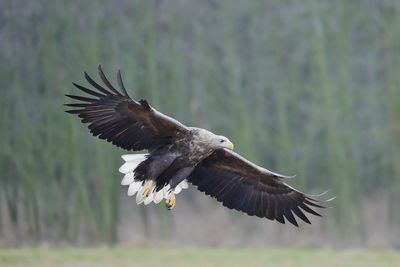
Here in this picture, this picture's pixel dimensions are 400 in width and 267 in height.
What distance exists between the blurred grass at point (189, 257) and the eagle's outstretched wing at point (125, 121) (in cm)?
301

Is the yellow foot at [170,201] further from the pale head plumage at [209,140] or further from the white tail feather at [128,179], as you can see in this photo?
the pale head plumage at [209,140]

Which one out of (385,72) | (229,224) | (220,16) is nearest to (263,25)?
(220,16)

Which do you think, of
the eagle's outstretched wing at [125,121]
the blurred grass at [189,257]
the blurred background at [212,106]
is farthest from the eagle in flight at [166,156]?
the blurred background at [212,106]

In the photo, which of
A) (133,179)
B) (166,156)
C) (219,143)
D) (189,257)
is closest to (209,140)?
(219,143)

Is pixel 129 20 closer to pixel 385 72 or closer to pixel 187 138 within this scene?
pixel 385 72

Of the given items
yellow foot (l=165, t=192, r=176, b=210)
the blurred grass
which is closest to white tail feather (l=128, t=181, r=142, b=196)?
yellow foot (l=165, t=192, r=176, b=210)

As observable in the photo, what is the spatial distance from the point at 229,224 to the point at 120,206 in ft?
5.79

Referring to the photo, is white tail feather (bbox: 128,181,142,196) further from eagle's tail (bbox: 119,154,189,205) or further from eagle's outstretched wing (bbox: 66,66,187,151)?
eagle's outstretched wing (bbox: 66,66,187,151)

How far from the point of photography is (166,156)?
7.98 metres

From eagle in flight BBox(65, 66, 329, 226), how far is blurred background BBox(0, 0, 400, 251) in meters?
4.86

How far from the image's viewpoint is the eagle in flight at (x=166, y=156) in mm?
7809

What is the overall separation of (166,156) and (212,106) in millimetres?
6361

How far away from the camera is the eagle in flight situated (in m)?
7.81

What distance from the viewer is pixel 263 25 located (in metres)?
14.6
